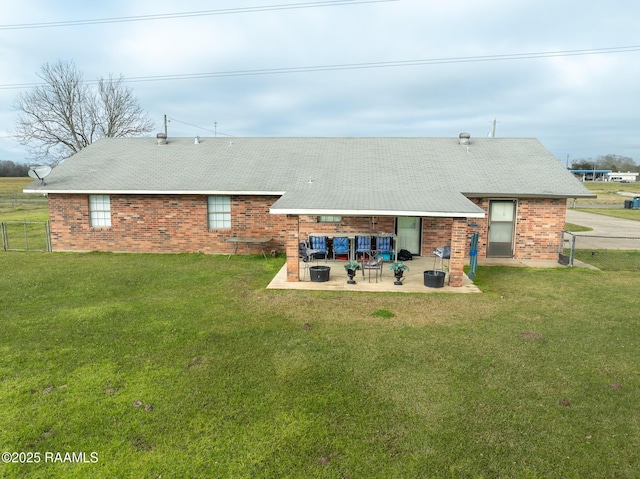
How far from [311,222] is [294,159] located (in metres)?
4.00

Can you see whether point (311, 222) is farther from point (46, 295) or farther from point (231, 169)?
point (46, 295)

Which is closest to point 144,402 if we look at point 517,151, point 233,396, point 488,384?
point 233,396

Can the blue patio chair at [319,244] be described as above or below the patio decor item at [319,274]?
above

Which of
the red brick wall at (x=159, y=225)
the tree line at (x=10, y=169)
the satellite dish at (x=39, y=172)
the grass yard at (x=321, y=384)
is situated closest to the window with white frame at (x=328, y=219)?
the red brick wall at (x=159, y=225)

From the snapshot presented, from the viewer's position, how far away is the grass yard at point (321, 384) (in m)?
4.34

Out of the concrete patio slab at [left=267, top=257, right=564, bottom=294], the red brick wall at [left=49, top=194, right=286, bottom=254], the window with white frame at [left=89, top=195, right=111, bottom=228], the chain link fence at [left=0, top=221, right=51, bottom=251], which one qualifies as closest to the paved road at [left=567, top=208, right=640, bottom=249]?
the concrete patio slab at [left=267, top=257, right=564, bottom=294]

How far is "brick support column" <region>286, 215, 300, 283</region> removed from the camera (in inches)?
448

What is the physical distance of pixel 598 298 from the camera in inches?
399

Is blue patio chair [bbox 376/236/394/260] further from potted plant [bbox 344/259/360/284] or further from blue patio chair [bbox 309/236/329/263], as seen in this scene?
potted plant [bbox 344/259/360/284]

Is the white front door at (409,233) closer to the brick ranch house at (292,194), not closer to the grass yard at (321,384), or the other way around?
the brick ranch house at (292,194)

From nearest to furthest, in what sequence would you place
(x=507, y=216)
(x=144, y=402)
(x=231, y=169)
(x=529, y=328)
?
(x=144, y=402) < (x=529, y=328) < (x=507, y=216) < (x=231, y=169)

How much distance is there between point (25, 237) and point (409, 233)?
1564 cm

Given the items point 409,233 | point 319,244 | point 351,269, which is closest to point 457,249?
point 351,269

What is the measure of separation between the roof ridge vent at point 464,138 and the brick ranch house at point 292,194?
88 mm
